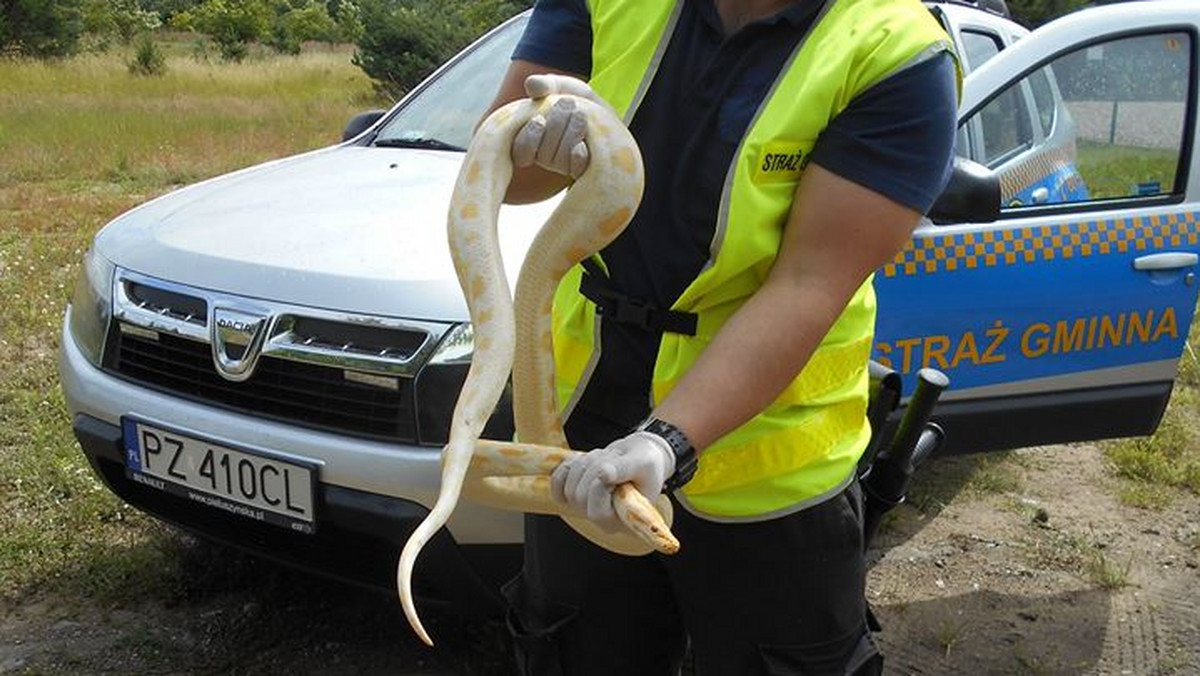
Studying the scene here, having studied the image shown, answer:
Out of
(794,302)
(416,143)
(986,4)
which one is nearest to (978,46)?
(986,4)

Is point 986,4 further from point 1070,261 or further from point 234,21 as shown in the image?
point 234,21

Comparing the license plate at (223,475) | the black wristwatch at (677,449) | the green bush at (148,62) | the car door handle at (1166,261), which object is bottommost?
the green bush at (148,62)

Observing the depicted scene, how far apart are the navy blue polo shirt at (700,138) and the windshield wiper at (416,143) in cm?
191

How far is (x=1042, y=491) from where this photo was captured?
443 cm

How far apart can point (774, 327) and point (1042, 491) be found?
→ 3.32 m

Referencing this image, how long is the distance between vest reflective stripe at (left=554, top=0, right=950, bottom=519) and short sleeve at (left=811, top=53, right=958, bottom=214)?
0.02 meters

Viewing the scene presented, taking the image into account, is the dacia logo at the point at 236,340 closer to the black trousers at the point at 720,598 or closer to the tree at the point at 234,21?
the black trousers at the point at 720,598

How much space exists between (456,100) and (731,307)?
2477mm

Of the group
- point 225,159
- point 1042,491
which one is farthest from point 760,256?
point 225,159

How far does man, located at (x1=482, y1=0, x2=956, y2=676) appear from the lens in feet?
5.00

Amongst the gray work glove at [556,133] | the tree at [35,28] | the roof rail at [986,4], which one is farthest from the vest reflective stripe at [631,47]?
the tree at [35,28]

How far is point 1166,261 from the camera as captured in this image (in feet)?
10.8

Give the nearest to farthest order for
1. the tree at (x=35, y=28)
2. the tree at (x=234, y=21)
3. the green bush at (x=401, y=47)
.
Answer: the green bush at (x=401, y=47) < the tree at (x=35, y=28) < the tree at (x=234, y=21)

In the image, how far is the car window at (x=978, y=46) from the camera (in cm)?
406
